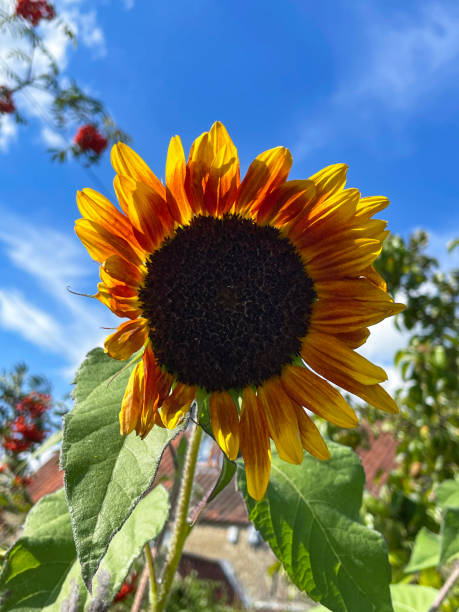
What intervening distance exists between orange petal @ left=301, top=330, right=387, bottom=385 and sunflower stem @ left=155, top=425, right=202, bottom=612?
22 centimetres

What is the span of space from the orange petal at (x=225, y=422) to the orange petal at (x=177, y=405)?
0.04 m

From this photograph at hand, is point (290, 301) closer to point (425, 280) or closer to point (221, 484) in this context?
point (221, 484)

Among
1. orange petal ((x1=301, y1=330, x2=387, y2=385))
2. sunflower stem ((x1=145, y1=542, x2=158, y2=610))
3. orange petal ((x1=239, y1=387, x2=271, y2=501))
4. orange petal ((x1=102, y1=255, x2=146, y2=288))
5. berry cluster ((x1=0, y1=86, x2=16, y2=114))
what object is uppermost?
berry cluster ((x1=0, y1=86, x2=16, y2=114))

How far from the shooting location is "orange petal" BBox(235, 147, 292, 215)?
0.79m

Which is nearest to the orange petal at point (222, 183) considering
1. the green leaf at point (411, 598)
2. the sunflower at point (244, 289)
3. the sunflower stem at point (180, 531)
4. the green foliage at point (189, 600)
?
the sunflower at point (244, 289)

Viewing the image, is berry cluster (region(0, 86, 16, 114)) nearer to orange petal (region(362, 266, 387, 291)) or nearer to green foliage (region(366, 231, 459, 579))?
green foliage (region(366, 231, 459, 579))

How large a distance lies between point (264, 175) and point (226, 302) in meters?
0.20

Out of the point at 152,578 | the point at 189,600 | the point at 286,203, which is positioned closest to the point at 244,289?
the point at 286,203

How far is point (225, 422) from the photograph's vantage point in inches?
31.1

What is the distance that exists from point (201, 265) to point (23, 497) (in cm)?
282

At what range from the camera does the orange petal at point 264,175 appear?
2.58ft

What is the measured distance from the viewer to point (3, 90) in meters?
5.09

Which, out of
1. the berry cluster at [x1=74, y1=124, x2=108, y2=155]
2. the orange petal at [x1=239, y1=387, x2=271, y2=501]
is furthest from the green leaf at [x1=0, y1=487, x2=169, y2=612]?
the berry cluster at [x1=74, y1=124, x2=108, y2=155]

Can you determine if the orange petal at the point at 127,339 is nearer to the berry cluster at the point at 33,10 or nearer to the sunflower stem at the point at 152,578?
the sunflower stem at the point at 152,578
